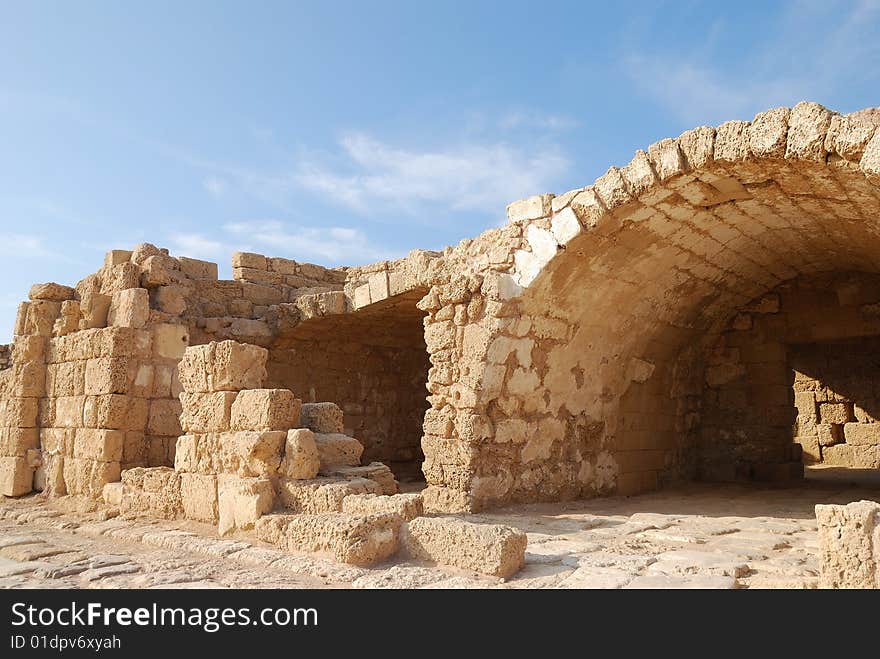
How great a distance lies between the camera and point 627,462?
26.0ft

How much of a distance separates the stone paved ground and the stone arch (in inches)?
30.5

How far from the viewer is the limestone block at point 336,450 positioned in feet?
17.2

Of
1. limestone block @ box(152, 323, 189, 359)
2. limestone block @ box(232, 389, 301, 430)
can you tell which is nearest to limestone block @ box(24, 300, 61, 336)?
limestone block @ box(152, 323, 189, 359)

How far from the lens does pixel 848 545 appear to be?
9.59 feet

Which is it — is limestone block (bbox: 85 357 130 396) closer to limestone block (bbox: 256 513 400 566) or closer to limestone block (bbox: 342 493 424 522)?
limestone block (bbox: 256 513 400 566)

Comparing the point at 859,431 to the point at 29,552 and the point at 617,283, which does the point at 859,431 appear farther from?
the point at 29,552

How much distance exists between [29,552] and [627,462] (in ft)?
18.8

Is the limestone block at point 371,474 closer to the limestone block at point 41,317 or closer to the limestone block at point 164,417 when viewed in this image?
the limestone block at point 164,417

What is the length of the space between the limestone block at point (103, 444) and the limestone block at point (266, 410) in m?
2.31

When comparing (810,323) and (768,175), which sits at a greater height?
(768,175)

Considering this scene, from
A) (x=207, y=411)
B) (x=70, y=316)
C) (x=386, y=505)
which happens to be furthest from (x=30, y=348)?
(x=386, y=505)

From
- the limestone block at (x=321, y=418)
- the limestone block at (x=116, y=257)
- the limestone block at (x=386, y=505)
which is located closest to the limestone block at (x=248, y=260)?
the limestone block at (x=116, y=257)

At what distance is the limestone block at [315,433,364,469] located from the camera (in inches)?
207
